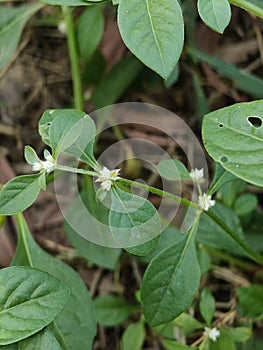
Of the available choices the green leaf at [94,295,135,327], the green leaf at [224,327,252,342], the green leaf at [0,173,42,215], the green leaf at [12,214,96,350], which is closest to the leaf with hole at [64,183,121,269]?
the green leaf at [94,295,135,327]

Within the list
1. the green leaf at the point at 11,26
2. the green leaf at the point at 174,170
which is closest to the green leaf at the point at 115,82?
the green leaf at the point at 11,26

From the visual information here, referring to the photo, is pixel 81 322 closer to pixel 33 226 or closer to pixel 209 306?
pixel 209 306

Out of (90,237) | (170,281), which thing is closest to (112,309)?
(90,237)

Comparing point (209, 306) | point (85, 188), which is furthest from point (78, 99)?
point (209, 306)

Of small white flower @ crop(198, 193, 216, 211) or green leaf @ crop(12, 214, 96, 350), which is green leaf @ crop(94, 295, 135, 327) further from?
small white flower @ crop(198, 193, 216, 211)

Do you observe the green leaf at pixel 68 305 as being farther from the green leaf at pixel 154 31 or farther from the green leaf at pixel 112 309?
the green leaf at pixel 154 31

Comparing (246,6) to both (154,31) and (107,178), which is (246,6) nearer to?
(154,31)
